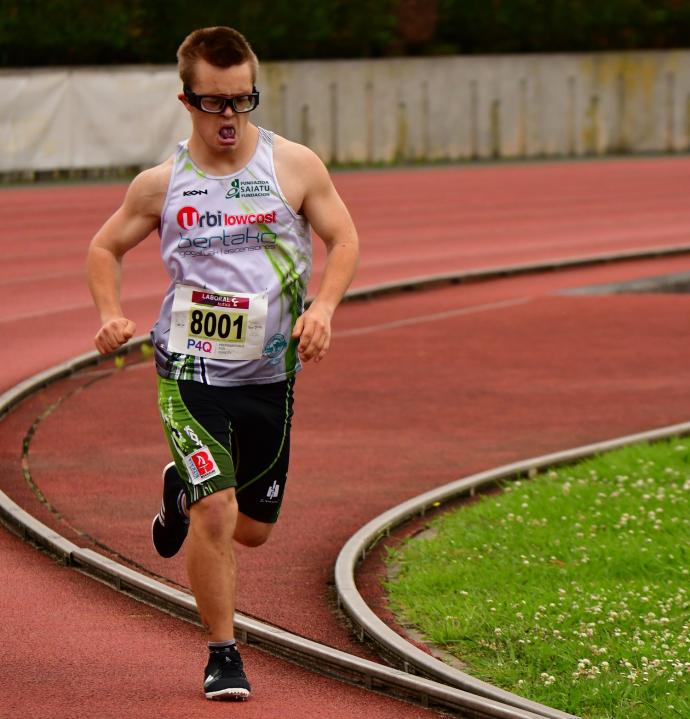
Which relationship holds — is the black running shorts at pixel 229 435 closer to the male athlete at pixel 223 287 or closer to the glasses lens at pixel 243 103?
the male athlete at pixel 223 287

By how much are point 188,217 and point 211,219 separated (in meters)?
0.08

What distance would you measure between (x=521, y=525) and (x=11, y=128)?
78.3 feet

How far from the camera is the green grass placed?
614 cm

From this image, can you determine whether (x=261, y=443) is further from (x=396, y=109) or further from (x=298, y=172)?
(x=396, y=109)

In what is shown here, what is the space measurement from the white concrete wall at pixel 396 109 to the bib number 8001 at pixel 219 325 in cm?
2555

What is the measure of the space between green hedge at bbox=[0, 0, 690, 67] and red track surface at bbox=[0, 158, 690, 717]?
11.5m

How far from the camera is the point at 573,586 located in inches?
292

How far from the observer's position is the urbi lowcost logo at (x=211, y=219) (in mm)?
6078

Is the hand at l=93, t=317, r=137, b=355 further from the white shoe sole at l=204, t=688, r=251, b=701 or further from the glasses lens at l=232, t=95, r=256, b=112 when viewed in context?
the white shoe sole at l=204, t=688, r=251, b=701

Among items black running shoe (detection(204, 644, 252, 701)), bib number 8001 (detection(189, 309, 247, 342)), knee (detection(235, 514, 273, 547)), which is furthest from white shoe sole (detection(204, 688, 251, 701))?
bib number 8001 (detection(189, 309, 247, 342))

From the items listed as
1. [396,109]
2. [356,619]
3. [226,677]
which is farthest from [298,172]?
[396,109]

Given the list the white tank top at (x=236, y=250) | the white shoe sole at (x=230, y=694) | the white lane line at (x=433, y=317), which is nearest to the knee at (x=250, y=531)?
the white tank top at (x=236, y=250)

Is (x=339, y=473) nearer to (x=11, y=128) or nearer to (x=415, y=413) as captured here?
(x=415, y=413)

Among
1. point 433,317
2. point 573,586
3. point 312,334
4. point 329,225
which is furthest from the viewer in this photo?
point 433,317
